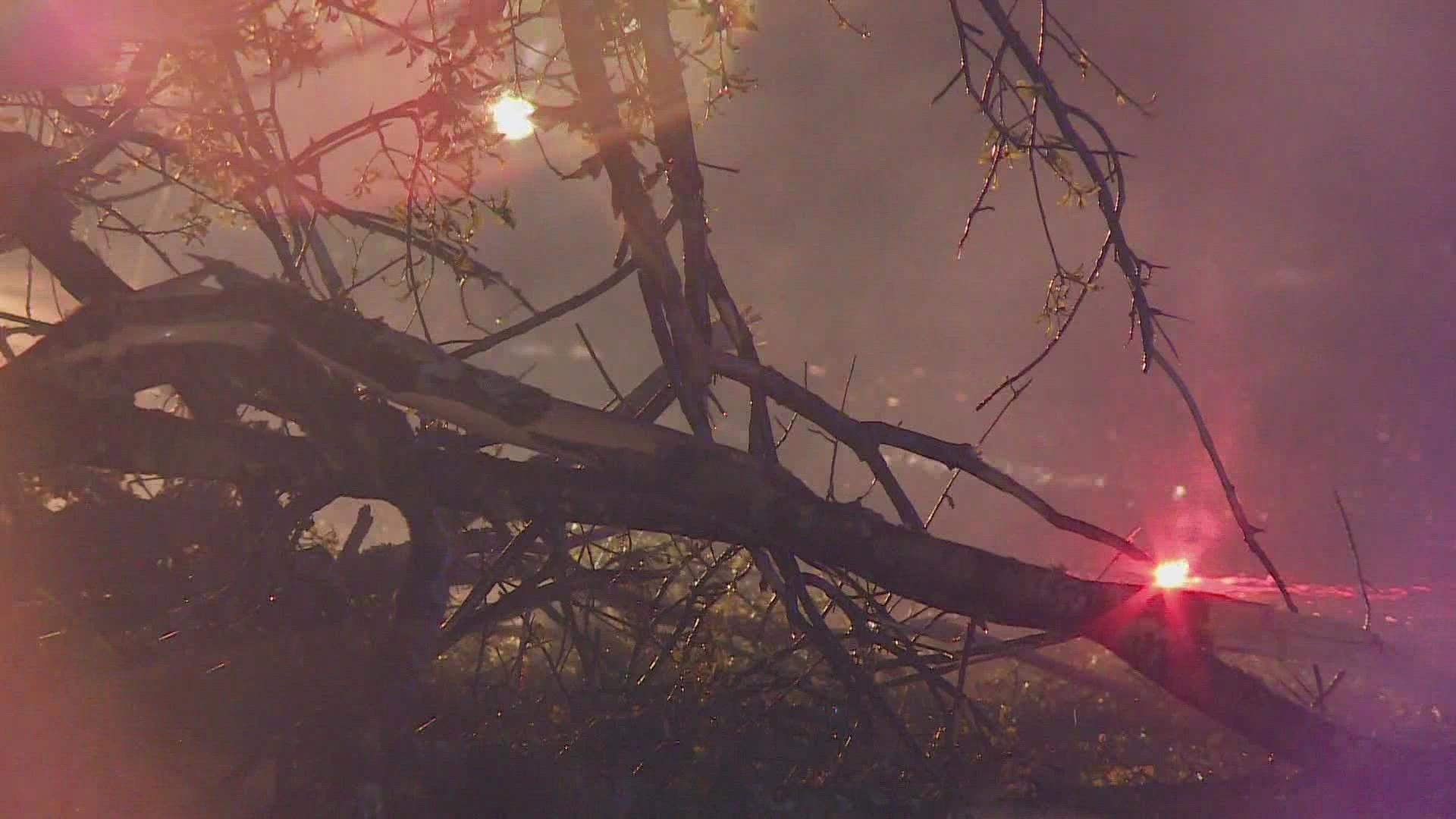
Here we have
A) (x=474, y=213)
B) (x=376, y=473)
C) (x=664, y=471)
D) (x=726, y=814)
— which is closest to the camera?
(x=664, y=471)

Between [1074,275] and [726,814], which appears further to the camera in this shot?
[726,814]

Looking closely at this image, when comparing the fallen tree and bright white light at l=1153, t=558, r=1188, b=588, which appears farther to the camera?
bright white light at l=1153, t=558, r=1188, b=588

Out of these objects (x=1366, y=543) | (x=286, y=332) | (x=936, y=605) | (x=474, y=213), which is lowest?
(x=936, y=605)

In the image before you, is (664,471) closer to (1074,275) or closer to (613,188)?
(613,188)

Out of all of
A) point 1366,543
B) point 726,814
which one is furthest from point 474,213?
point 1366,543

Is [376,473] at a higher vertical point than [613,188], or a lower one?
lower

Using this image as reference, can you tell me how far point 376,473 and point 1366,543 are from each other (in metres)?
16.6

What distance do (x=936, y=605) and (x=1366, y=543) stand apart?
1561 cm

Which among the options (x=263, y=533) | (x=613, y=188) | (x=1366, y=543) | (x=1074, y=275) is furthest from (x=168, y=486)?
(x=1366, y=543)

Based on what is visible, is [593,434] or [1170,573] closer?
[593,434]

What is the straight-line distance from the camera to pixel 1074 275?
3.14m

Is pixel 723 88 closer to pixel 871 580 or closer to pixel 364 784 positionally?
pixel 871 580

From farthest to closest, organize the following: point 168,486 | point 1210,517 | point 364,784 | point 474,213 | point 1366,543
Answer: point 1210,517, point 1366,543, point 168,486, point 474,213, point 364,784

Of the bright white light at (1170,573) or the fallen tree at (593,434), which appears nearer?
the fallen tree at (593,434)
